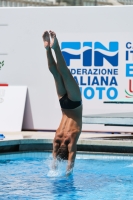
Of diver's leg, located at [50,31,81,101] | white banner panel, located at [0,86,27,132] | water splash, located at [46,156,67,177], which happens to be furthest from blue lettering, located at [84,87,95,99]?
diver's leg, located at [50,31,81,101]

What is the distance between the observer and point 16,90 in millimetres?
12531

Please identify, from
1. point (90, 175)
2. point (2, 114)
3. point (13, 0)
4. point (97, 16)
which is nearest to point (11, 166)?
point (90, 175)

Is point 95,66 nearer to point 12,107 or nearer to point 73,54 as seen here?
point 73,54

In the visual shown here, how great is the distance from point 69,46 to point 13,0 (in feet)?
17.3

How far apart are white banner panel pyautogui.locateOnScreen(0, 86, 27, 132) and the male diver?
5081 millimetres

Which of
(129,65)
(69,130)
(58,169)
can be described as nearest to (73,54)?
(129,65)

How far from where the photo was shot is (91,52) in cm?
1208

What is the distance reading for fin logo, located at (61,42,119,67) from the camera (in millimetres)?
11992

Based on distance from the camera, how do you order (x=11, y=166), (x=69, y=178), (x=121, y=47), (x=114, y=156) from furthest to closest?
(x=121, y=47) < (x=114, y=156) < (x=11, y=166) < (x=69, y=178)

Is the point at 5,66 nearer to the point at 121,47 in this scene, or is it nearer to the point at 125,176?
the point at 121,47

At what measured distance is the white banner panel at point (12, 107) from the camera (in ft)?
39.9

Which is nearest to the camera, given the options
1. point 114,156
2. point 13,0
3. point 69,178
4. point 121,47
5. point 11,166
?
point 69,178

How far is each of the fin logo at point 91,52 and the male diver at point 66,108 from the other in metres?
4.99

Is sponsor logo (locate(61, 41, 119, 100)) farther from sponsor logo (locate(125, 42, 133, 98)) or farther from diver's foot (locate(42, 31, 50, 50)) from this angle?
diver's foot (locate(42, 31, 50, 50))
